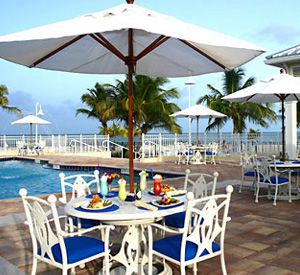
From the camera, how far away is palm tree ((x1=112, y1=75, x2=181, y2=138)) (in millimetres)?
19484

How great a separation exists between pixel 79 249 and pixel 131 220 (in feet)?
1.57

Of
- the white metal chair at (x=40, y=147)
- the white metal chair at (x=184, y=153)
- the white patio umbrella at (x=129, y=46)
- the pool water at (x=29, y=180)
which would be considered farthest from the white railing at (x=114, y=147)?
the white patio umbrella at (x=129, y=46)

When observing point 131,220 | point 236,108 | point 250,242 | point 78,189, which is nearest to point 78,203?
point 131,220

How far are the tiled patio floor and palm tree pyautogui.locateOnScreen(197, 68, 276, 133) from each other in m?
13.1

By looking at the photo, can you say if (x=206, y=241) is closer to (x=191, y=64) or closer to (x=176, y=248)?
(x=176, y=248)

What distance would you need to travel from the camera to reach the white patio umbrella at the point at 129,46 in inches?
107

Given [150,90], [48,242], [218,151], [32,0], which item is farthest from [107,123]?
[48,242]

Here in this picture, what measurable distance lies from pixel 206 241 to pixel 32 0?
852 centimetres

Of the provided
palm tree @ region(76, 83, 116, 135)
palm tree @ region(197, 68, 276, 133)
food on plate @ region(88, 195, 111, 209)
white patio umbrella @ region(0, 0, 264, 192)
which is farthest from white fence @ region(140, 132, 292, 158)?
food on plate @ region(88, 195, 111, 209)

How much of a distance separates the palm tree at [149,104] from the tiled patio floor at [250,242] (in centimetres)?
1349

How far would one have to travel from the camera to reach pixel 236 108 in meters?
19.1

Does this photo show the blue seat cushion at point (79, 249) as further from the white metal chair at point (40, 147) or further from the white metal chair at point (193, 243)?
the white metal chair at point (40, 147)

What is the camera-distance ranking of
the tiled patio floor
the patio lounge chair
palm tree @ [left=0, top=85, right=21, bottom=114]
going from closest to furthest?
the tiled patio floor < the patio lounge chair < palm tree @ [left=0, top=85, right=21, bottom=114]

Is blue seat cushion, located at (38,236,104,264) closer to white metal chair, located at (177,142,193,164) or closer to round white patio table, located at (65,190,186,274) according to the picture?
round white patio table, located at (65,190,186,274)
